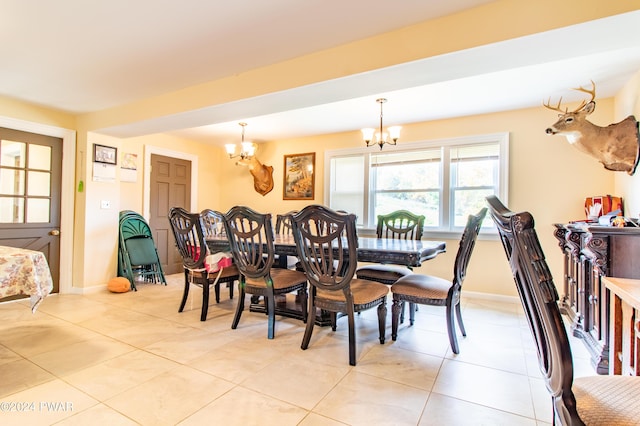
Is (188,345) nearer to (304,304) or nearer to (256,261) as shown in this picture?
(256,261)

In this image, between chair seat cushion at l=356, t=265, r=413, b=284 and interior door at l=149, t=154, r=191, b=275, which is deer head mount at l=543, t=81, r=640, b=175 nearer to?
chair seat cushion at l=356, t=265, r=413, b=284

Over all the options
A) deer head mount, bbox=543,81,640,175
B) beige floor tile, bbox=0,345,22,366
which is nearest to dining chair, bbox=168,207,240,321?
beige floor tile, bbox=0,345,22,366

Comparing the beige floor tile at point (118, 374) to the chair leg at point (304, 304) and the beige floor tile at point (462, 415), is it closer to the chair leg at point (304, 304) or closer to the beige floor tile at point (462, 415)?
the chair leg at point (304, 304)

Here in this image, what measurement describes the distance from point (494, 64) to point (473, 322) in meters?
2.36

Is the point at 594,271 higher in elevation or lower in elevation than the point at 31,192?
lower

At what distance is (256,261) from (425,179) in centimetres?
285

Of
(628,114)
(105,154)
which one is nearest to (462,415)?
(628,114)

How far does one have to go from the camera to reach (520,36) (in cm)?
175

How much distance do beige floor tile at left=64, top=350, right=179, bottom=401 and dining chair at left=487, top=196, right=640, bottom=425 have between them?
216cm

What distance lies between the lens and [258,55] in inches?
98.7

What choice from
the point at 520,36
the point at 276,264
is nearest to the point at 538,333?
the point at 520,36

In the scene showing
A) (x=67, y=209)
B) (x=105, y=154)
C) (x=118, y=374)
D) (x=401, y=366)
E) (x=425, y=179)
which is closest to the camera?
(x=118, y=374)

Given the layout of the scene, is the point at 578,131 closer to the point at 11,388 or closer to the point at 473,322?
the point at 473,322

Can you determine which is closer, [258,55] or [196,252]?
[258,55]
